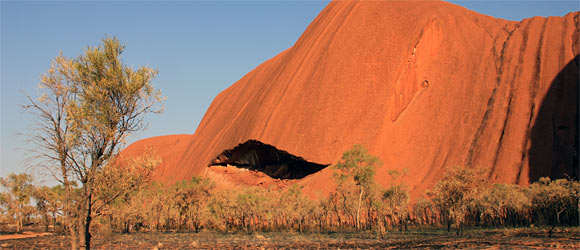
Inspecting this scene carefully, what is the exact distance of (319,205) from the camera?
52.5m

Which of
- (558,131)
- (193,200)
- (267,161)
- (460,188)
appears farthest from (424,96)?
(460,188)

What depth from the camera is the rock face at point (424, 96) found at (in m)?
60.4

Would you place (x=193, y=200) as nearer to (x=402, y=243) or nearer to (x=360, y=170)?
(x=360, y=170)

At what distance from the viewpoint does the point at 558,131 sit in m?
58.0

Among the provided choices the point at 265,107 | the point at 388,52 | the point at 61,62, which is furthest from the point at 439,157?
the point at 61,62

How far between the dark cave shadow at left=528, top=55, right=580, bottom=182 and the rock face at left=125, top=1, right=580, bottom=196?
135mm

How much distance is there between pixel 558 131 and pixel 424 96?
20865mm

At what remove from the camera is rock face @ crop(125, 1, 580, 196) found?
60.4m

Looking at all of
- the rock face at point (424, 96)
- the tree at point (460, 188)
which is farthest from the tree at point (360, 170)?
the rock face at point (424, 96)

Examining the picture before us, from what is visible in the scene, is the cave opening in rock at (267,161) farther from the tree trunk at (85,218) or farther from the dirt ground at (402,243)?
the tree trunk at (85,218)

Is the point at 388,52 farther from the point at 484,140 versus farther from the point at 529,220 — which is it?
the point at 529,220

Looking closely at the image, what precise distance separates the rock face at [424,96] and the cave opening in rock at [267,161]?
3.73ft

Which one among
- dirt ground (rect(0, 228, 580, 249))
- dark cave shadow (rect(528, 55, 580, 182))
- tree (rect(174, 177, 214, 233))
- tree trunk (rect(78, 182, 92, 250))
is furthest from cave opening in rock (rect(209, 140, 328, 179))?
tree trunk (rect(78, 182, 92, 250))

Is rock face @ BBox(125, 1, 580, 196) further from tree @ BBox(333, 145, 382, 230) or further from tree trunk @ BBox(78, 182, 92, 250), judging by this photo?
tree trunk @ BBox(78, 182, 92, 250)
